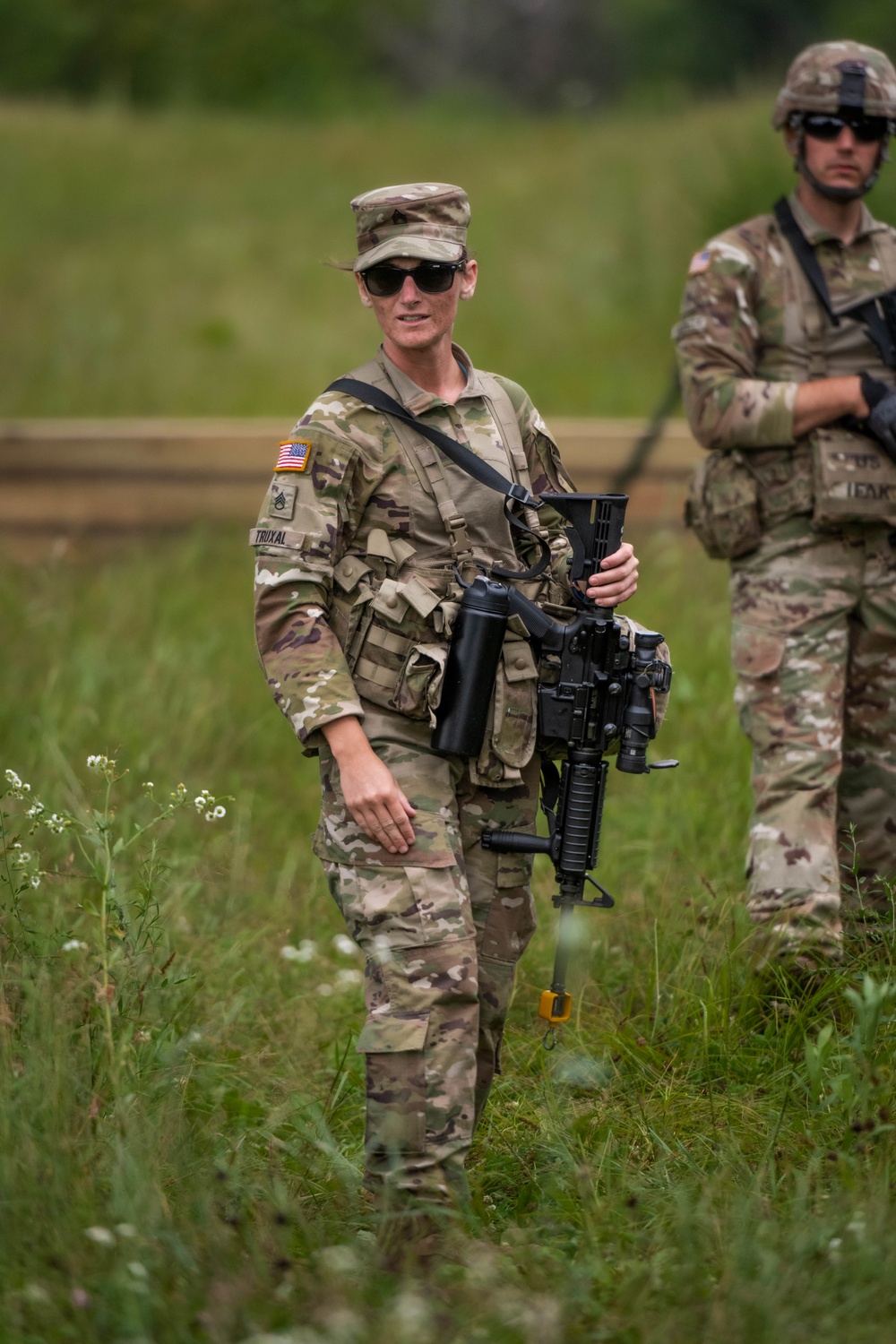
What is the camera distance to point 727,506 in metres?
4.50

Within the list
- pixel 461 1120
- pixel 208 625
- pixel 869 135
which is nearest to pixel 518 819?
pixel 461 1120

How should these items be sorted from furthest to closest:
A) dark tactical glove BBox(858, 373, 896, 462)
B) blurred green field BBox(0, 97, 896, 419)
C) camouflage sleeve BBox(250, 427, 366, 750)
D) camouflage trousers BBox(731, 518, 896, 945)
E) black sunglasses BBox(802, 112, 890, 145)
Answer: blurred green field BBox(0, 97, 896, 419) < black sunglasses BBox(802, 112, 890, 145) < dark tactical glove BBox(858, 373, 896, 462) < camouflage trousers BBox(731, 518, 896, 945) < camouflage sleeve BBox(250, 427, 366, 750)

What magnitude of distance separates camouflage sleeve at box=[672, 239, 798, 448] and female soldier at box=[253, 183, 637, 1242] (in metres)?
1.04

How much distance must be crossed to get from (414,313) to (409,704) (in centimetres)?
83

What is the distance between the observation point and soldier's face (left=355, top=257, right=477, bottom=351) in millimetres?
3371

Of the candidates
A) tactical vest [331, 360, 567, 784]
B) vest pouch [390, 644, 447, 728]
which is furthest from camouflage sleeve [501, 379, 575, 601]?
vest pouch [390, 644, 447, 728]

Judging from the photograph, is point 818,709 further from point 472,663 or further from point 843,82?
point 843,82

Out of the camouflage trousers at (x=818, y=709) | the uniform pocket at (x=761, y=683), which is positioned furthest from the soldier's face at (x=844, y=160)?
the uniform pocket at (x=761, y=683)

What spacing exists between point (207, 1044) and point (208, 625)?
358 cm

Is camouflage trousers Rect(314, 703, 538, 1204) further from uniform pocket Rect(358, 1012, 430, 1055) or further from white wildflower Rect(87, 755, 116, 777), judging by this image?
white wildflower Rect(87, 755, 116, 777)

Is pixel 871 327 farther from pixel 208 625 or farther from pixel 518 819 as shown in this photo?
pixel 208 625

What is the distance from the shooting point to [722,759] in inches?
239

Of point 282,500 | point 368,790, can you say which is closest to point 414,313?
point 282,500

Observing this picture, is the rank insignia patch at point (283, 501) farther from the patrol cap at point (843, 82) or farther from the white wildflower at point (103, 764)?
the patrol cap at point (843, 82)
